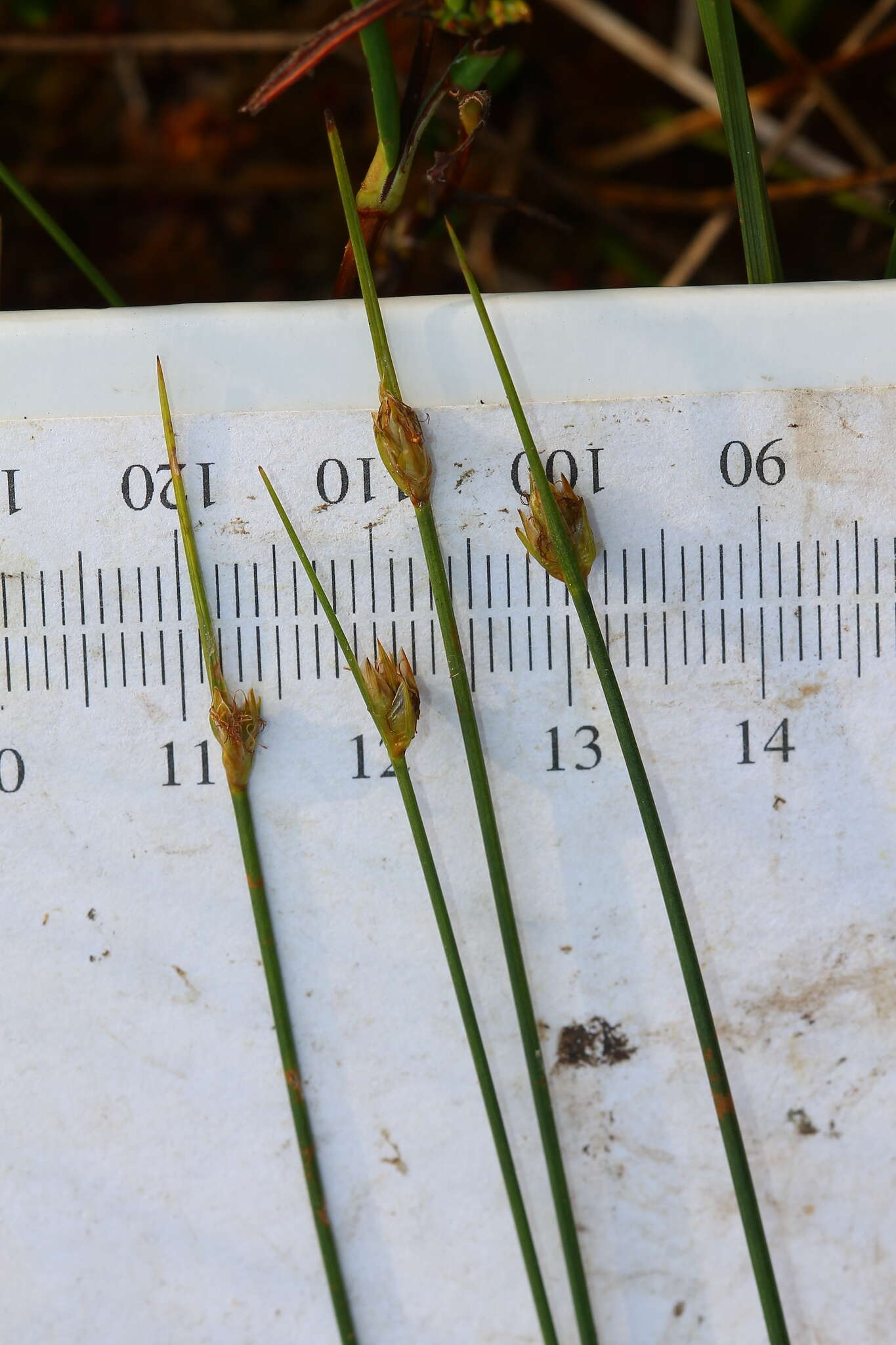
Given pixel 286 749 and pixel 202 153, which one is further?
pixel 202 153

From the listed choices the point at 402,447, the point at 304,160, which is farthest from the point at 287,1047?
the point at 304,160

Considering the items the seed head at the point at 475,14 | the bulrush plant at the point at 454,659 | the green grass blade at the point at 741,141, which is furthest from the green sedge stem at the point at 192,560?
the green grass blade at the point at 741,141

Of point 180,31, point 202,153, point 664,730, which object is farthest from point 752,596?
point 180,31

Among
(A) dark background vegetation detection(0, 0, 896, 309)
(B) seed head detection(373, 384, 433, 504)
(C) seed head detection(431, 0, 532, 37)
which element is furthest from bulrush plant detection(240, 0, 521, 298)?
(A) dark background vegetation detection(0, 0, 896, 309)

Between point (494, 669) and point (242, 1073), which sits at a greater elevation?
point (494, 669)

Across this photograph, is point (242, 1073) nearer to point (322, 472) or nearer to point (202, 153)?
point (322, 472)

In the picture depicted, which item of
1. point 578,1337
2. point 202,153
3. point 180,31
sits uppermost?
point 180,31

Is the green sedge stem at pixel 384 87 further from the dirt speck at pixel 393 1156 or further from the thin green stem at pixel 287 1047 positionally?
the dirt speck at pixel 393 1156
